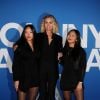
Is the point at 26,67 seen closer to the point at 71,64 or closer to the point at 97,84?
the point at 71,64

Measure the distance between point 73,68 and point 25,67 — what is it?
1.83 ft

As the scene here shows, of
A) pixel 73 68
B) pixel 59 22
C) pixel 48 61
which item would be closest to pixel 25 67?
pixel 48 61

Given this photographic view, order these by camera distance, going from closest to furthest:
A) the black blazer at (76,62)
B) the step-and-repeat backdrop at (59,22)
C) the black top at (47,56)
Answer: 1. the black blazer at (76,62)
2. the black top at (47,56)
3. the step-and-repeat backdrop at (59,22)

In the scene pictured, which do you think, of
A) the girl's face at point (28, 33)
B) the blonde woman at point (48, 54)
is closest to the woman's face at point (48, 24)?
the blonde woman at point (48, 54)

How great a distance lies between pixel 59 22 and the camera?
3838mm

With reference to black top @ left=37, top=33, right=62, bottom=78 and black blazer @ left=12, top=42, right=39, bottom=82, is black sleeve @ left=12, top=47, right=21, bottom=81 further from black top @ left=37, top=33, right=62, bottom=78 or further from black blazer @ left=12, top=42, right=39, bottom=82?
black top @ left=37, top=33, right=62, bottom=78

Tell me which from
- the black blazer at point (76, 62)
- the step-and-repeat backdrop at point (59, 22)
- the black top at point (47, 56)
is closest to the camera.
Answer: the black blazer at point (76, 62)

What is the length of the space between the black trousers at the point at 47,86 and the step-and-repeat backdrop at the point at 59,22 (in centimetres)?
50

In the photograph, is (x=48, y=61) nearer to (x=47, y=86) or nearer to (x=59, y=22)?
(x=47, y=86)

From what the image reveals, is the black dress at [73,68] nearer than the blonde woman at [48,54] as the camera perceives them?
Yes

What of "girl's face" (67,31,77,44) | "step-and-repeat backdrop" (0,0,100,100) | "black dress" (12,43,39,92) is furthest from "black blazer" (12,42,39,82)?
"step-and-repeat backdrop" (0,0,100,100)

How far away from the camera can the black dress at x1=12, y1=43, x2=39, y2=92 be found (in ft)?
10.6

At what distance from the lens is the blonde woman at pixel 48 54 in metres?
3.29

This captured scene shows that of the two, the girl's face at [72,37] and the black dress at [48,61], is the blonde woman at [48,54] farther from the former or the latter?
the girl's face at [72,37]
